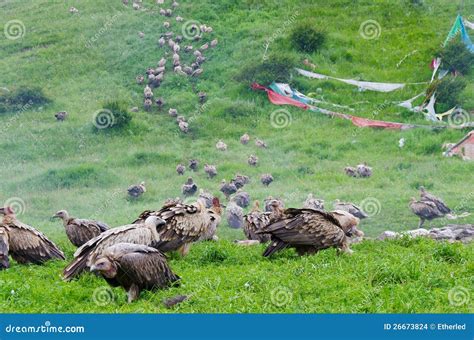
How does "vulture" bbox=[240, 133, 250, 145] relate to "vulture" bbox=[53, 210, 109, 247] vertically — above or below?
below

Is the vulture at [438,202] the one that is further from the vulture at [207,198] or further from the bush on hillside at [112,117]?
the bush on hillside at [112,117]

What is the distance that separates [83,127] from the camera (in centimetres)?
2019

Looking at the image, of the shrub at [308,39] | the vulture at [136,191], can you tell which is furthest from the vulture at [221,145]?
the shrub at [308,39]

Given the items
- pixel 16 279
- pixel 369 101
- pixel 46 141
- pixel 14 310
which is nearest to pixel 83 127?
pixel 46 141

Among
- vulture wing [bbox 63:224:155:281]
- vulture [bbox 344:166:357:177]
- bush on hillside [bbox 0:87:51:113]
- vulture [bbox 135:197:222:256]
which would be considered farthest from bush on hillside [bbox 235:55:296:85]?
vulture wing [bbox 63:224:155:281]

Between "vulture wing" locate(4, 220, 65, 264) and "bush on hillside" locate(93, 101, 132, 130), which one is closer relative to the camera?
"vulture wing" locate(4, 220, 65, 264)

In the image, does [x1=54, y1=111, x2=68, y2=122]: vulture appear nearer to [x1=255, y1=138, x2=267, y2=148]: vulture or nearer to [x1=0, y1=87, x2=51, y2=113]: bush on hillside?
[x1=0, y1=87, x2=51, y2=113]: bush on hillside

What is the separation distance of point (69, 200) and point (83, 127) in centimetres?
257

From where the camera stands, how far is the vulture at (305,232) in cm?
1088

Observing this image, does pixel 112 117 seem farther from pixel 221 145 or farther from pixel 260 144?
pixel 260 144

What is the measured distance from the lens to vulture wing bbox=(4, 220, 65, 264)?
11.2 m

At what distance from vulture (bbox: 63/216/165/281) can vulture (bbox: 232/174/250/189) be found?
6951 mm

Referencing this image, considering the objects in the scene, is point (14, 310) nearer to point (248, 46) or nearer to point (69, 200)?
point (69, 200)
